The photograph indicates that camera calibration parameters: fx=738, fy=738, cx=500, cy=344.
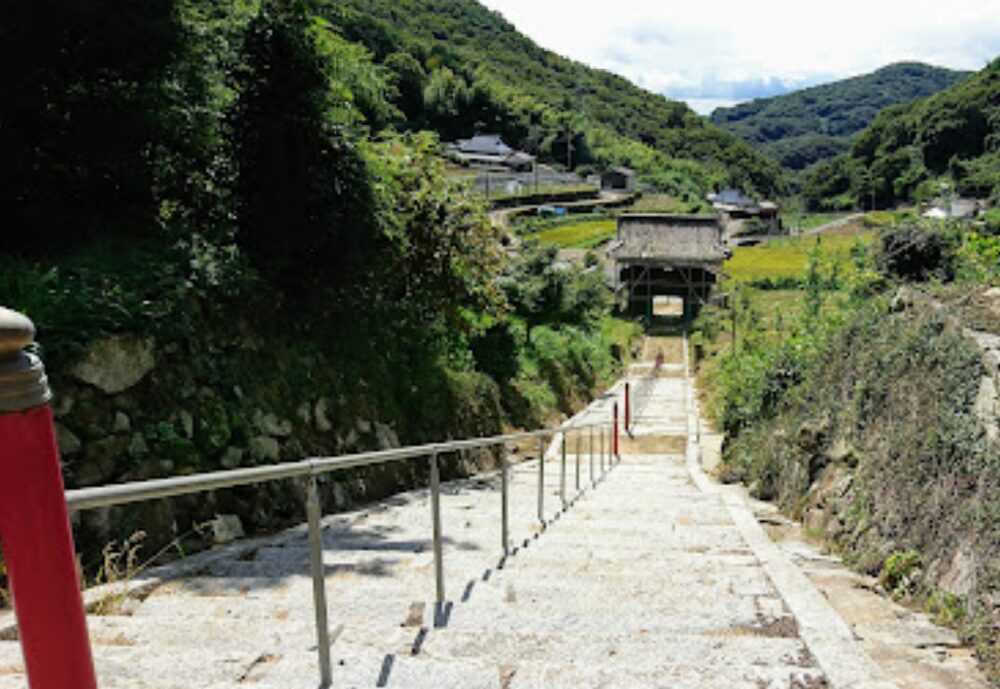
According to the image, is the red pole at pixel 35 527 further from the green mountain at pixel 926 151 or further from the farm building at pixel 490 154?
the green mountain at pixel 926 151

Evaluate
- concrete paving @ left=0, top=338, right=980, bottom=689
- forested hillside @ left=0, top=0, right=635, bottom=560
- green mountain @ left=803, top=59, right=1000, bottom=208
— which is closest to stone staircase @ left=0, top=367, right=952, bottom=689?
concrete paving @ left=0, top=338, right=980, bottom=689

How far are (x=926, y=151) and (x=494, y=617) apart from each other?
307 ft

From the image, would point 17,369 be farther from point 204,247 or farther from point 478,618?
point 204,247

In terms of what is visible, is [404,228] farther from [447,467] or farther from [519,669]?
[519,669]

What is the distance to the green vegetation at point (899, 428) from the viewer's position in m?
4.14

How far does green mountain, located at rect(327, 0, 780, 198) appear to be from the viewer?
76.2 meters

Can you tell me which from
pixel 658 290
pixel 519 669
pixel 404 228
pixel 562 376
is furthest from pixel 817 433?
pixel 658 290

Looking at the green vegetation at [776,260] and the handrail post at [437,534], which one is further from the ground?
the handrail post at [437,534]

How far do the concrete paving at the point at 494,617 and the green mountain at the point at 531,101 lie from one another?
50000mm

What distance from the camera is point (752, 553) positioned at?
461 cm

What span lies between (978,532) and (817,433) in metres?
3.49

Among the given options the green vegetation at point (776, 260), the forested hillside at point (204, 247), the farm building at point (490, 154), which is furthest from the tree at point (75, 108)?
the farm building at point (490, 154)

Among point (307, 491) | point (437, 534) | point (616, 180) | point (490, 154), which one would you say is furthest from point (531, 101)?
point (307, 491)

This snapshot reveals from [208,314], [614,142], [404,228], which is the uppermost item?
[614,142]
